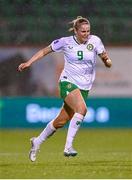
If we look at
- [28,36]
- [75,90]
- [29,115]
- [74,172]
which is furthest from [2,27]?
[74,172]

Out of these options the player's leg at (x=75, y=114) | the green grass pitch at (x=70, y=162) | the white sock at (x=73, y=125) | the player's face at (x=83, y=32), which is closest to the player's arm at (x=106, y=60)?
the player's face at (x=83, y=32)

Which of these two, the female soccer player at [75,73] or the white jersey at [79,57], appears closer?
the female soccer player at [75,73]

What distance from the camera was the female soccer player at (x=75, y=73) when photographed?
1241 centimetres

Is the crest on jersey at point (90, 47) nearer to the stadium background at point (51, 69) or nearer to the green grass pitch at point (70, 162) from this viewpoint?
the green grass pitch at point (70, 162)

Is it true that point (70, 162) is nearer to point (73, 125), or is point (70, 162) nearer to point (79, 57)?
point (73, 125)

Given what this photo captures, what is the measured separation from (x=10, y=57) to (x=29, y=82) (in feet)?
2.52

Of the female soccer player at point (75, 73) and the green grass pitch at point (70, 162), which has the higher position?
the female soccer player at point (75, 73)

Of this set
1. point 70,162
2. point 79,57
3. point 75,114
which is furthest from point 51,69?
point 70,162

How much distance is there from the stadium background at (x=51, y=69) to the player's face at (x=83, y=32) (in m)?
8.38

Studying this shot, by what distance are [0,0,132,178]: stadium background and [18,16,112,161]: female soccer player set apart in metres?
8.12

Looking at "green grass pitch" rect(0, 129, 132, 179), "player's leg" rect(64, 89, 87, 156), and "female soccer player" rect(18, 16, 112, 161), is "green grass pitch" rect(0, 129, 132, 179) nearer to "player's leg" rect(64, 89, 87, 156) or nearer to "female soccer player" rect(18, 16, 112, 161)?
"player's leg" rect(64, 89, 87, 156)

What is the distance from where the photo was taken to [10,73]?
2316 cm

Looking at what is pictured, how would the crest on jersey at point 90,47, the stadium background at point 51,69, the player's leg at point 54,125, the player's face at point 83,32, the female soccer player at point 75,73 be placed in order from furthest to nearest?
the stadium background at point 51,69, the player's leg at point 54,125, the crest on jersey at point 90,47, the female soccer player at point 75,73, the player's face at point 83,32

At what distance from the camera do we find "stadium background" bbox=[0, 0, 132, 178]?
2120 centimetres
